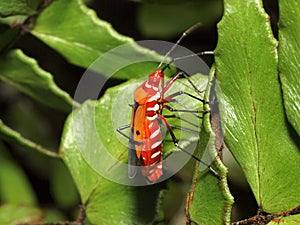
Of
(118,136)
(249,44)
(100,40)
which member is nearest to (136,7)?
(100,40)

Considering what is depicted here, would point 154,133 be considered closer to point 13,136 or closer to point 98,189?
point 98,189

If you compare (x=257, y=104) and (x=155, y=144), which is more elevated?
(x=257, y=104)

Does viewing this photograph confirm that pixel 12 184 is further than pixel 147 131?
Yes

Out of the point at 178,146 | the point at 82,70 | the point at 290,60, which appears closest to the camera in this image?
the point at 290,60

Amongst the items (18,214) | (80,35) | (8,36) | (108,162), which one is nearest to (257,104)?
(108,162)

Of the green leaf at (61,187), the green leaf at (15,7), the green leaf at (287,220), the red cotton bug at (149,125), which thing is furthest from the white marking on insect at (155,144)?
the green leaf at (61,187)
